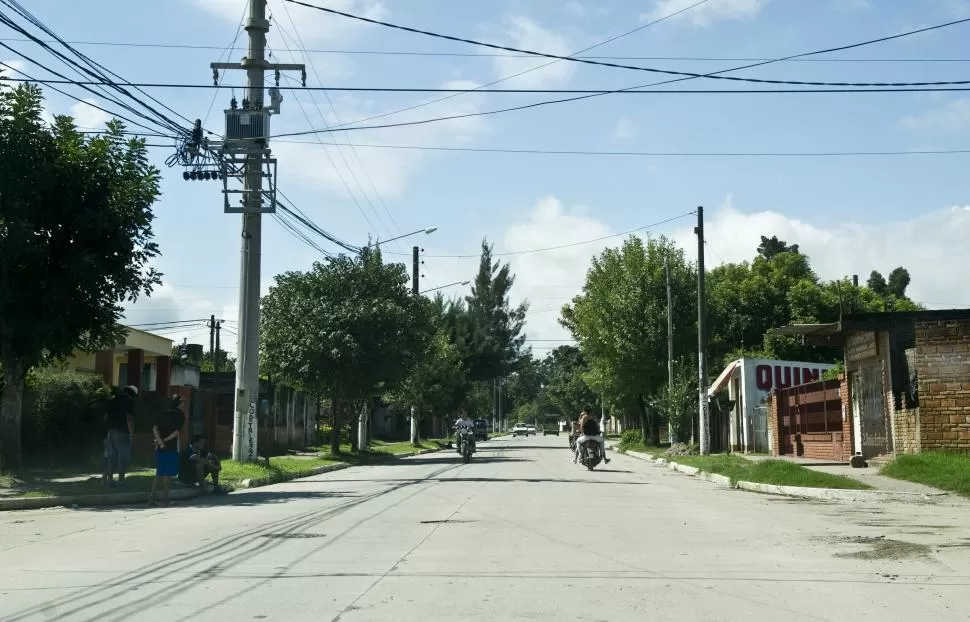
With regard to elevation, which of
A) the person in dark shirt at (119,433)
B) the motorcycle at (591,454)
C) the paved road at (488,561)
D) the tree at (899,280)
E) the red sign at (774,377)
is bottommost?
the paved road at (488,561)

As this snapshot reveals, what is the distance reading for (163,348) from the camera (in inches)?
1506

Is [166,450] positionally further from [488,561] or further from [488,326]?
[488,326]

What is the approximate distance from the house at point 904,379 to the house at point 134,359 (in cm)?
2211

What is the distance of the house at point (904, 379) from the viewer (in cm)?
2220

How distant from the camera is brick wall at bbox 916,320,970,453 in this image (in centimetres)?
2212

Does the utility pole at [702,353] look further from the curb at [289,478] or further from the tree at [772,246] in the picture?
the tree at [772,246]

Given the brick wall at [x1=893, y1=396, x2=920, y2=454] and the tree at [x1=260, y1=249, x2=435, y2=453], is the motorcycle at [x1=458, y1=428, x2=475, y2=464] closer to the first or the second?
the tree at [x1=260, y1=249, x2=435, y2=453]

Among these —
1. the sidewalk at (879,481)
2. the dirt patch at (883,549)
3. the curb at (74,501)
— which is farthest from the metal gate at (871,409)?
the curb at (74,501)

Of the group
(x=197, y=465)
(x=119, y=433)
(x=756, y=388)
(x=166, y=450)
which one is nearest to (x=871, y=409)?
(x=756, y=388)

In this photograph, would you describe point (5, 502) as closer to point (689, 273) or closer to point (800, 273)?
point (689, 273)

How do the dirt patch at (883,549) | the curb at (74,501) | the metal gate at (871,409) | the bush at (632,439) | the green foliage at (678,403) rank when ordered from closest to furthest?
the dirt patch at (883,549) < the curb at (74,501) < the metal gate at (871,409) < the green foliage at (678,403) < the bush at (632,439)

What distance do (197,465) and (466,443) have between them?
54.0 feet

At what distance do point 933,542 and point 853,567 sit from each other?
2587 mm

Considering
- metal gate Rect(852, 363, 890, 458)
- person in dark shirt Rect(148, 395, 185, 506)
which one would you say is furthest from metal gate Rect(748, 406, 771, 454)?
person in dark shirt Rect(148, 395, 185, 506)
